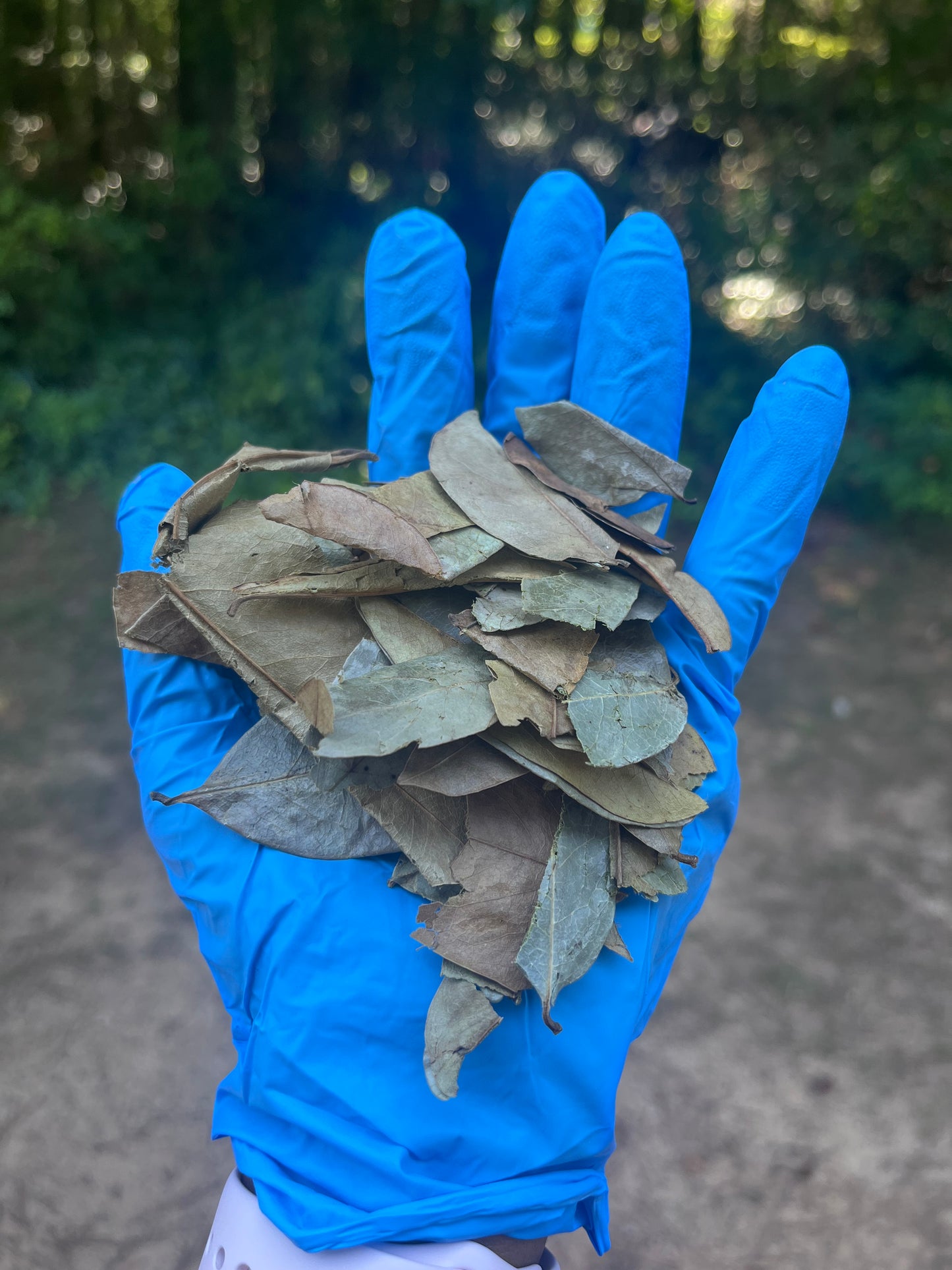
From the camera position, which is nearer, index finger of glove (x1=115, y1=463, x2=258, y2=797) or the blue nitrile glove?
the blue nitrile glove

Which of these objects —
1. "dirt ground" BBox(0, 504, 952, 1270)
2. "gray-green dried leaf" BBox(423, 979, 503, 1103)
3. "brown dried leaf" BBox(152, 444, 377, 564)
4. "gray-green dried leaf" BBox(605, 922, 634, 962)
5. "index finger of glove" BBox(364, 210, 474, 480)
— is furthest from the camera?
"dirt ground" BBox(0, 504, 952, 1270)

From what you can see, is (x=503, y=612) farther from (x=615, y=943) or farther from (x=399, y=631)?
(x=615, y=943)

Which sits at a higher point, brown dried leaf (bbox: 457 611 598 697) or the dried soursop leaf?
the dried soursop leaf

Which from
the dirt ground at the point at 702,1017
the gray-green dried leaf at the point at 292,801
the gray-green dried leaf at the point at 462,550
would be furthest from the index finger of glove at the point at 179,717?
the dirt ground at the point at 702,1017

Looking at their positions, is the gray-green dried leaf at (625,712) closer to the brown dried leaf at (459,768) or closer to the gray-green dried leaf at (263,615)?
the brown dried leaf at (459,768)

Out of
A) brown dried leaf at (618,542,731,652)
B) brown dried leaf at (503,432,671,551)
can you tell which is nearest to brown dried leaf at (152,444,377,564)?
brown dried leaf at (503,432,671,551)

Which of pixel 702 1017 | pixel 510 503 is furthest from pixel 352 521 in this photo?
pixel 702 1017

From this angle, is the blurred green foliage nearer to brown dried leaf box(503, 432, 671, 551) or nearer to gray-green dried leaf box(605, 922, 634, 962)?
brown dried leaf box(503, 432, 671, 551)

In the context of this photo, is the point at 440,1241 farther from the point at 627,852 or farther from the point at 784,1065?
the point at 784,1065

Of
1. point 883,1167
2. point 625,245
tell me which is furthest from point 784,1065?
point 625,245
